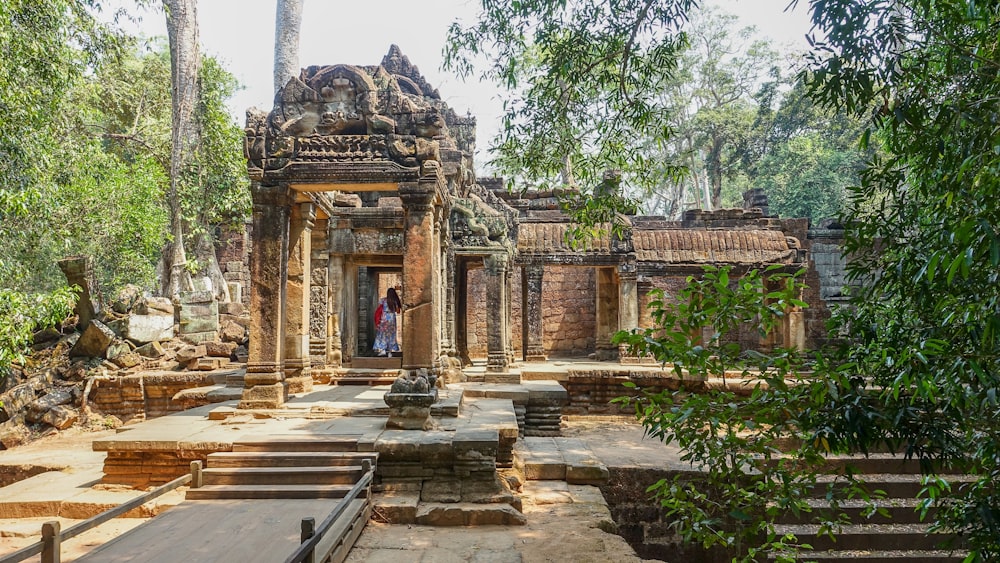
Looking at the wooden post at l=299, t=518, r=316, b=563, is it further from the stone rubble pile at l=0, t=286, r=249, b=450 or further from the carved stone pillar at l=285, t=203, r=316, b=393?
the stone rubble pile at l=0, t=286, r=249, b=450

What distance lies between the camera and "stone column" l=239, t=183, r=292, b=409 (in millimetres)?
Answer: 6926

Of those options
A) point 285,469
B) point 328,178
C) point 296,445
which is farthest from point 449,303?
point 285,469

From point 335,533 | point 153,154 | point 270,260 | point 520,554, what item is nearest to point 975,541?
point 520,554

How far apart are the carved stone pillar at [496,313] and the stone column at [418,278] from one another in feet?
12.1

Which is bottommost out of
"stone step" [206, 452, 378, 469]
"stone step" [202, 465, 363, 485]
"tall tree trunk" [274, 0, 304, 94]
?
"stone step" [202, 465, 363, 485]

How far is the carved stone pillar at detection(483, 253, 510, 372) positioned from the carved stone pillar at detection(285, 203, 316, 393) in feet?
11.6

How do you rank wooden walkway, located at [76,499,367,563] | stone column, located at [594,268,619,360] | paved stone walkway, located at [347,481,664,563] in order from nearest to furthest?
wooden walkway, located at [76,499,367,563] < paved stone walkway, located at [347,481,664,563] < stone column, located at [594,268,619,360]

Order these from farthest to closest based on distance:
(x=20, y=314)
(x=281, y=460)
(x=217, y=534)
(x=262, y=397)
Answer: (x=20, y=314) < (x=262, y=397) < (x=281, y=460) < (x=217, y=534)

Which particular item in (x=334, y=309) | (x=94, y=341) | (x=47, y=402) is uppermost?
(x=334, y=309)

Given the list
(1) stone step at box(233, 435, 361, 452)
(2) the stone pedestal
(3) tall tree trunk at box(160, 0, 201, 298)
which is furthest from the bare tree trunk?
(2) the stone pedestal

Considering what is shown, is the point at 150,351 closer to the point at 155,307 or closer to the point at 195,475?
the point at 155,307

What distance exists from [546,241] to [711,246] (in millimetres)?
3884

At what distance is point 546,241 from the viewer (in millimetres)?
14500

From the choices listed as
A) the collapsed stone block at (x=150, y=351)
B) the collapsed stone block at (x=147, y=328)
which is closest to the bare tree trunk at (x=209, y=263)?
the collapsed stone block at (x=147, y=328)
